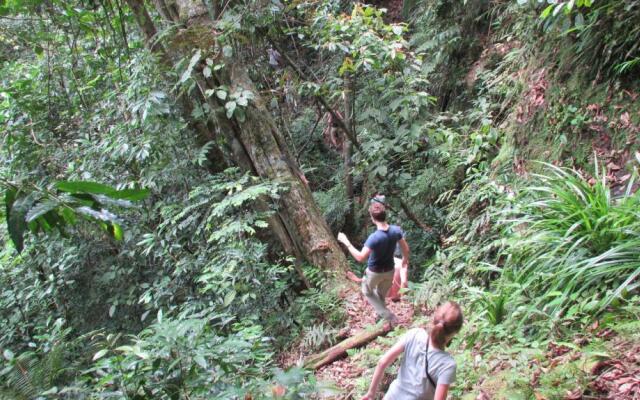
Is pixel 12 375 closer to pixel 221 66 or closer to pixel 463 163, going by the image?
pixel 221 66

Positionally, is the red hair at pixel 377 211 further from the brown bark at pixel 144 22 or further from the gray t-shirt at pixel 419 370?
the brown bark at pixel 144 22

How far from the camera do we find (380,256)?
194 inches

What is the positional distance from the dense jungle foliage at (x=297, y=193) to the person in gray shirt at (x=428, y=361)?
0.71 metres

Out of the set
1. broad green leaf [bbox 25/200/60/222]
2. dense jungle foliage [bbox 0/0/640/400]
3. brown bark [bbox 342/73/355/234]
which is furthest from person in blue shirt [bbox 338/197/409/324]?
broad green leaf [bbox 25/200/60/222]

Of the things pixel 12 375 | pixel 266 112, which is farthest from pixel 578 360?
pixel 266 112

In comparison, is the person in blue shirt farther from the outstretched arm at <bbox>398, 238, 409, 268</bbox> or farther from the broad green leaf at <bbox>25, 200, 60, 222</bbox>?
the broad green leaf at <bbox>25, 200, 60, 222</bbox>

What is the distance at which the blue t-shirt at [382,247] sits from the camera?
191 inches

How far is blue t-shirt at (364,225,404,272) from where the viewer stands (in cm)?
486

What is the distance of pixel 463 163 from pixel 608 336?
10.9 ft

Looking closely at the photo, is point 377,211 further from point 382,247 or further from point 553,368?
point 553,368

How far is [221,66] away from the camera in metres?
5.79

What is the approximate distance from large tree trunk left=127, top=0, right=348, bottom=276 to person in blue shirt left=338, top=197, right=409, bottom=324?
1054 millimetres

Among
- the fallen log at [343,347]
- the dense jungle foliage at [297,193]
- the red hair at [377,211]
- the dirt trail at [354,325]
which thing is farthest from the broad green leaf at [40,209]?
the fallen log at [343,347]

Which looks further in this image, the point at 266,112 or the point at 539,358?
the point at 266,112
